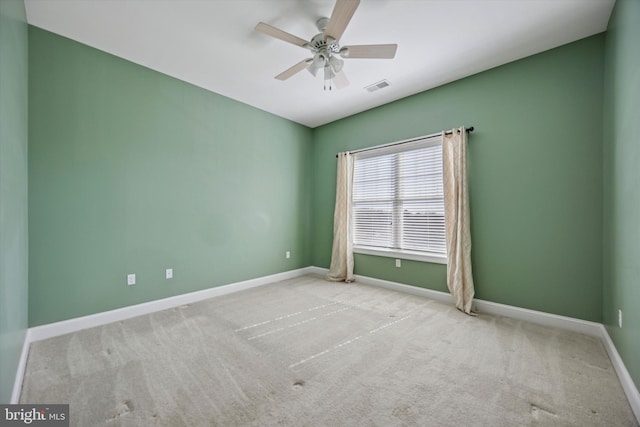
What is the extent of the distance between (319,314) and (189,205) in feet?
7.26

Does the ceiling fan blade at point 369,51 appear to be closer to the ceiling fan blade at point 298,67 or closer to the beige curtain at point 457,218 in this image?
the ceiling fan blade at point 298,67

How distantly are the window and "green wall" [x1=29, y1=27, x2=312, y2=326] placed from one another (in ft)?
5.29

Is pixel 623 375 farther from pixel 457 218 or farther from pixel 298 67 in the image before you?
pixel 298 67

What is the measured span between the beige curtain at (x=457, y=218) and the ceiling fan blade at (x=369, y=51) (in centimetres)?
154

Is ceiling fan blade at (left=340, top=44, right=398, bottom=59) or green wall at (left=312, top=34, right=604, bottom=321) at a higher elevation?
ceiling fan blade at (left=340, top=44, right=398, bottom=59)

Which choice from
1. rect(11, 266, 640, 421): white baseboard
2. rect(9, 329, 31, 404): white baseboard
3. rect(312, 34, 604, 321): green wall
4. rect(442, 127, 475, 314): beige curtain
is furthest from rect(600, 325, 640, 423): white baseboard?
rect(9, 329, 31, 404): white baseboard

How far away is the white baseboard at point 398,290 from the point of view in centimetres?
178

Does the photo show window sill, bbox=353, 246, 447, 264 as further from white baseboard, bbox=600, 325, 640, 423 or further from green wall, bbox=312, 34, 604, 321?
white baseboard, bbox=600, 325, 640, 423

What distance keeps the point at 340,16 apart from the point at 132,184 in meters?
2.79

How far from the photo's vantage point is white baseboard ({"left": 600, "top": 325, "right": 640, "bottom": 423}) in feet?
5.08

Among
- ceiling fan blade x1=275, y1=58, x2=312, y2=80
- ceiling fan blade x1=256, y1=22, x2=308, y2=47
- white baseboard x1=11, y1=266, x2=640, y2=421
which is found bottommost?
white baseboard x1=11, y1=266, x2=640, y2=421

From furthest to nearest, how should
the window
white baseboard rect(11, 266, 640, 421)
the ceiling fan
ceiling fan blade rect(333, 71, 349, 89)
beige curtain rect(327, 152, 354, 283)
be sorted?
1. beige curtain rect(327, 152, 354, 283)
2. the window
3. ceiling fan blade rect(333, 71, 349, 89)
4. the ceiling fan
5. white baseboard rect(11, 266, 640, 421)

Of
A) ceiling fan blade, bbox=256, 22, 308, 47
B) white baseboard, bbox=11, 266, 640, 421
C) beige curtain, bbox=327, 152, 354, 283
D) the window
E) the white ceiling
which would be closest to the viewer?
white baseboard, bbox=11, 266, 640, 421

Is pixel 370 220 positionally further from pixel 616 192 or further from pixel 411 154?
pixel 616 192
